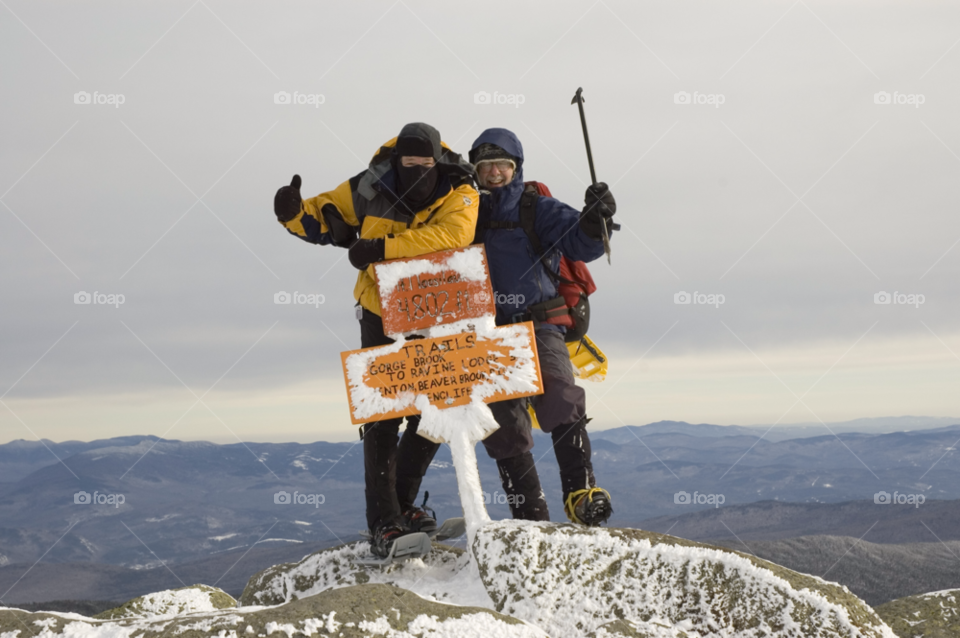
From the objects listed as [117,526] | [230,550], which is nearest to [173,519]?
[117,526]

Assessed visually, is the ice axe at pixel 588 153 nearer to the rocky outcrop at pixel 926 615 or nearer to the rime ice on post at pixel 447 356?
the rime ice on post at pixel 447 356

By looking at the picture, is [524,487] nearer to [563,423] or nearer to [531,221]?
[563,423]

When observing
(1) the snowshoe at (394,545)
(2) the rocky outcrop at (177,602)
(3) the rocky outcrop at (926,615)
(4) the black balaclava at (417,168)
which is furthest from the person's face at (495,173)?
(2) the rocky outcrop at (177,602)

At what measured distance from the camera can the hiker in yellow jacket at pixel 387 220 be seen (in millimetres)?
5711

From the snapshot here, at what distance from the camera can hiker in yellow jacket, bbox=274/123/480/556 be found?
571 centimetres

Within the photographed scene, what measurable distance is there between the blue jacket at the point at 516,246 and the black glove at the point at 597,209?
1.10 feet

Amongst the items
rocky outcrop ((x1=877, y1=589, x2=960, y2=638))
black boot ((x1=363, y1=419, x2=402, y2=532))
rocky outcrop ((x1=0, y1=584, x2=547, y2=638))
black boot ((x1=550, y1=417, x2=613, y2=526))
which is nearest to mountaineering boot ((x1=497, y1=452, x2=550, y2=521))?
black boot ((x1=550, y1=417, x2=613, y2=526))

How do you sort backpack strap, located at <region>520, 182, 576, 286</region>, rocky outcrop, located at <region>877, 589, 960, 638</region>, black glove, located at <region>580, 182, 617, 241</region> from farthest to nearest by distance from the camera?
backpack strap, located at <region>520, 182, 576, 286</region> < black glove, located at <region>580, 182, 617, 241</region> < rocky outcrop, located at <region>877, 589, 960, 638</region>

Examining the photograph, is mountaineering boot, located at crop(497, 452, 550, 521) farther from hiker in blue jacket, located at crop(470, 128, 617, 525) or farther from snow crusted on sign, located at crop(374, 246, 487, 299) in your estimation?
snow crusted on sign, located at crop(374, 246, 487, 299)

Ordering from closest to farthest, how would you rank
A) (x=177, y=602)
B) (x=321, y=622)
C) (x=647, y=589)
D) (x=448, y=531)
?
(x=321, y=622) → (x=647, y=589) → (x=448, y=531) → (x=177, y=602)

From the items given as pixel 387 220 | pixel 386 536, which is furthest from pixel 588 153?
pixel 386 536

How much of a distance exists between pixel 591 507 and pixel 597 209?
226 cm

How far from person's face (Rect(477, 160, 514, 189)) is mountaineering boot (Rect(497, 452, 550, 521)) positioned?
2244mm

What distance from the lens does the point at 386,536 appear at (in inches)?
234
